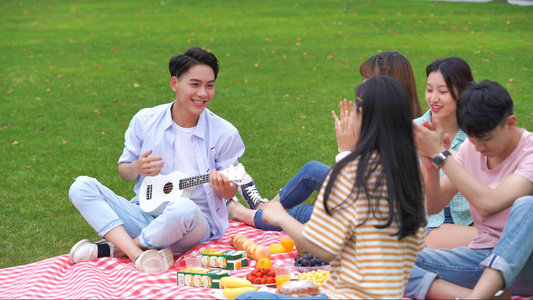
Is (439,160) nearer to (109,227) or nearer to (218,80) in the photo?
(109,227)

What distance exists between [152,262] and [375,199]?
2.16 meters

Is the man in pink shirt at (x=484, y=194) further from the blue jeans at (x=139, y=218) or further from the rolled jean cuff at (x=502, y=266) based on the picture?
the blue jeans at (x=139, y=218)

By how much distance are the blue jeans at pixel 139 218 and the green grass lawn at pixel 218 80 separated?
1.06 meters

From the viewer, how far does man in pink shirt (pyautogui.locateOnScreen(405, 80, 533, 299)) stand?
11.8 ft

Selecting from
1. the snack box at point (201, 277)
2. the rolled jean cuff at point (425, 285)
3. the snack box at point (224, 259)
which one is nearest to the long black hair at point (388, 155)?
the rolled jean cuff at point (425, 285)

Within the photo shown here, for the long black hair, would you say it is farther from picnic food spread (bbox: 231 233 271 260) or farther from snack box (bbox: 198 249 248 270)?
picnic food spread (bbox: 231 233 271 260)

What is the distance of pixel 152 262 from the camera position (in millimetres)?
4738

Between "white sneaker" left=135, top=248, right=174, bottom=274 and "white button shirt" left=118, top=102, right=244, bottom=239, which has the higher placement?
"white button shirt" left=118, top=102, right=244, bottom=239

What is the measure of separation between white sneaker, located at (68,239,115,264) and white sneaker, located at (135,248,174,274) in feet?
1.46

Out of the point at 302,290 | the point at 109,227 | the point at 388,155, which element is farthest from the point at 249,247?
the point at 388,155

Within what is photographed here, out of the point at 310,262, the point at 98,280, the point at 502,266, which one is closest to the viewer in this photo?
the point at 502,266

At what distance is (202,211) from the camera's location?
17.5 feet

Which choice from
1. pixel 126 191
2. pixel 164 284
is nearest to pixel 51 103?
pixel 126 191

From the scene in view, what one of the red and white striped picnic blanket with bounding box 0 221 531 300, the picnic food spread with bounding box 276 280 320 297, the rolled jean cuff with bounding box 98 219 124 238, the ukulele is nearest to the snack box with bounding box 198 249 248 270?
the red and white striped picnic blanket with bounding box 0 221 531 300
